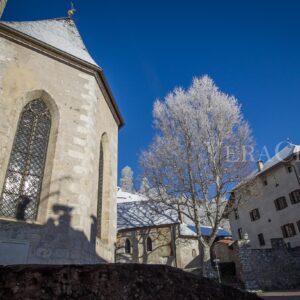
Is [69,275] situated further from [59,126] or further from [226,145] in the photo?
[226,145]

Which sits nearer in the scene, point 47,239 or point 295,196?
point 47,239

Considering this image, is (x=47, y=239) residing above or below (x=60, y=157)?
below

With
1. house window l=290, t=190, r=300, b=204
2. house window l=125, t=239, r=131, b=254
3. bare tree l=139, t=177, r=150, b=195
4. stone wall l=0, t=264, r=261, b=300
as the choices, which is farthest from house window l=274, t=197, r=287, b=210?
stone wall l=0, t=264, r=261, b=300

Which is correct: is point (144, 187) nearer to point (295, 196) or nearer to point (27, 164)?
point (27, 164)

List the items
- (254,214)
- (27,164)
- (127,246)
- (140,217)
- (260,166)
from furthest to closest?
(260,166), (140,217), (254,214), (127,246), (27,164)

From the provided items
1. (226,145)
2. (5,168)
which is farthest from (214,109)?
(5,168)

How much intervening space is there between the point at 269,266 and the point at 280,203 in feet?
22.6

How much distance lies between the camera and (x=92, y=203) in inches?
289

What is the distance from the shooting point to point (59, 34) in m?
10.4

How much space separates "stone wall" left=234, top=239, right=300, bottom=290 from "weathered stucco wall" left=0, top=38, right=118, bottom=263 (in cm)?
1072

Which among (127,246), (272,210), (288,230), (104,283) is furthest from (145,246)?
(104,283)

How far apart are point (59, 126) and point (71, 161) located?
110 cm

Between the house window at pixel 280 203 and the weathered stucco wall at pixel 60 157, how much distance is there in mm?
17271

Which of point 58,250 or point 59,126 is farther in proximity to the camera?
point 59,126
